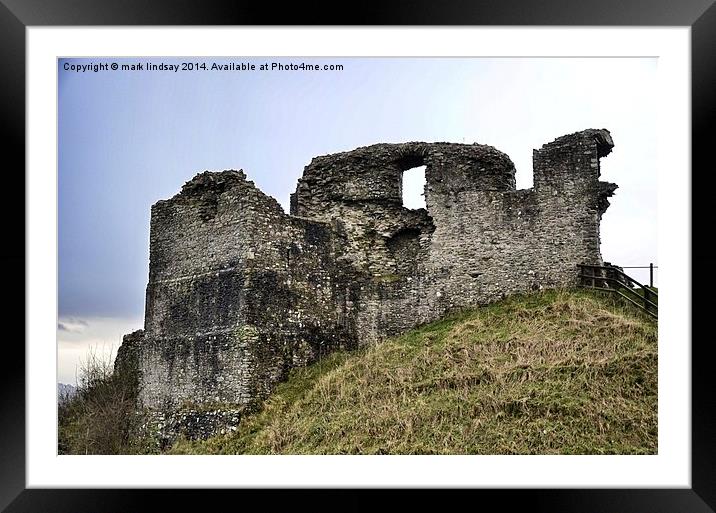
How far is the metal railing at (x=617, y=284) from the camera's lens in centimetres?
1859

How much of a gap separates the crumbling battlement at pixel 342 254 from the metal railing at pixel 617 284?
0.87 feet

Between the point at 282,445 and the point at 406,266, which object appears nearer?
the point at 282,445

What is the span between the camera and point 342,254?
21.3 m

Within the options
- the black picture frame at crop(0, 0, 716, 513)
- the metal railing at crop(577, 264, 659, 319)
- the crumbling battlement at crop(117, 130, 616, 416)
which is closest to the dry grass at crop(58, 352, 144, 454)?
the crumbling battlement at crop(117, 130, 616, 416)

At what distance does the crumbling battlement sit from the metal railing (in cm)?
27

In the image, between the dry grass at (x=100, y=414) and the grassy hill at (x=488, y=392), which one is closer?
the grassy hill at (x=488, y=392)

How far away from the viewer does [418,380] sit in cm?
1753
